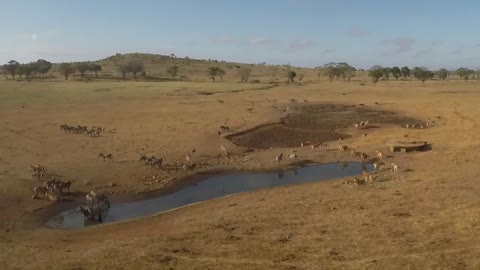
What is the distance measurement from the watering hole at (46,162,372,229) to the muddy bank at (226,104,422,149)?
702 centimetres

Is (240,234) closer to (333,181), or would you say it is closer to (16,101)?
(333,181)

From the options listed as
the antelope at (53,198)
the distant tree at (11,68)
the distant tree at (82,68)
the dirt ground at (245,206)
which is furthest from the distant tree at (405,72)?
the antelope at (53,198)

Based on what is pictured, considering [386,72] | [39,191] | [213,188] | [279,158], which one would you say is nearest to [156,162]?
[213,188]

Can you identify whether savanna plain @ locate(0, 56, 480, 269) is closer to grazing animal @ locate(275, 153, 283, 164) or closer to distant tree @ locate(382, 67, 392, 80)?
grazing animal @ locate(275, 153, 283, 164)

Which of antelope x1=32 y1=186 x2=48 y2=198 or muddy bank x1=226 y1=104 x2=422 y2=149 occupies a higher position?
muddy bank x1=226 y1=104 x2=422 y2=149

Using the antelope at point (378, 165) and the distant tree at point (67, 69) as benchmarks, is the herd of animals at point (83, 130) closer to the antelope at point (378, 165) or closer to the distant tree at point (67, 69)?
the antelope at point (378, 165)

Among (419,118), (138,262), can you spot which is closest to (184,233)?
(138,262)

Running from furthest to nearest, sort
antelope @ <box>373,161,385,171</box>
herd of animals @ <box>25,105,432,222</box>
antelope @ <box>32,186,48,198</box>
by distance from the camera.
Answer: antelope @ <box>373,161,385,171</box>
antelope @ <box>32,186,48,198</box>
herd of animals @ <box>25,105,432,222</box>

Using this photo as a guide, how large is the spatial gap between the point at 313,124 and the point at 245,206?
2512 centimetres

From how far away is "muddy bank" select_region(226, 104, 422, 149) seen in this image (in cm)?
3550

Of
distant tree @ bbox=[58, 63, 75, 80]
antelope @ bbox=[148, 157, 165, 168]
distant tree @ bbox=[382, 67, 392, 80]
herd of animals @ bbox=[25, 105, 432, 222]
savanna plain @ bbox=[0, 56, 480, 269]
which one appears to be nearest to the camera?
savanna plain @ bbox=[0, 56, 480, 269]

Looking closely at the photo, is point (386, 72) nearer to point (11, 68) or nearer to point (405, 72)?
point (405, 72)

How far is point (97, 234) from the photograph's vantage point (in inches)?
643

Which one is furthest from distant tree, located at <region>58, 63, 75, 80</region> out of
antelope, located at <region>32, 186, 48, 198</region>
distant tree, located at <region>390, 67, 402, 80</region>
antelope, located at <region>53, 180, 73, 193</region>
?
antelope, located at <region>32, 186, 48, 198</region>
